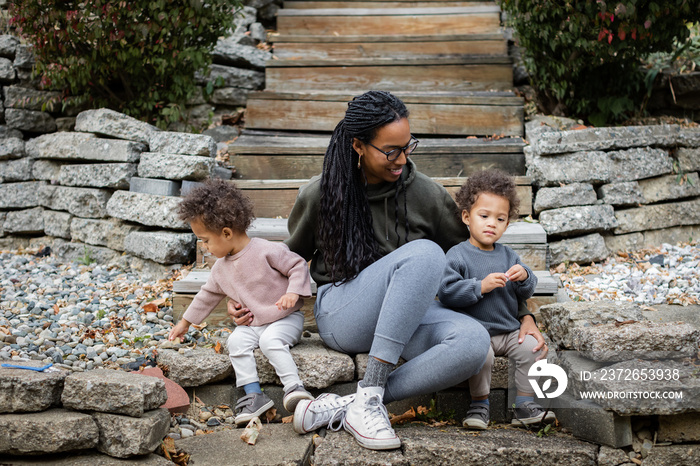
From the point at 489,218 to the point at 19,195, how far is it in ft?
11.4

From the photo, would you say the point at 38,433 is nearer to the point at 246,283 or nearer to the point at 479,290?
the point at 246,283

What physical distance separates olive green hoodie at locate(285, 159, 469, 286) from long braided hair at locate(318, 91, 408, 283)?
0.06m

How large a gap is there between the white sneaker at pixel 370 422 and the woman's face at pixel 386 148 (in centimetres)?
84

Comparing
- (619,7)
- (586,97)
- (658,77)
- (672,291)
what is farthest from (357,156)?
(658,77)

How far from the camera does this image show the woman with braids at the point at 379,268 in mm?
2133

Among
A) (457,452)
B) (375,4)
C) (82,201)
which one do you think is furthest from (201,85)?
(457,452)

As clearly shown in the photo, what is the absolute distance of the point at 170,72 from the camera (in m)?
4.17

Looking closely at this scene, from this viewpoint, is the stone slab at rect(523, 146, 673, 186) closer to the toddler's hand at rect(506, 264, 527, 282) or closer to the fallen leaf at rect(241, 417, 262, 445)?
the toddler's hand at rect(506, 264, 527, 282)

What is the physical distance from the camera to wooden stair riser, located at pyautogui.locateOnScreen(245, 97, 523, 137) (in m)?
4.18

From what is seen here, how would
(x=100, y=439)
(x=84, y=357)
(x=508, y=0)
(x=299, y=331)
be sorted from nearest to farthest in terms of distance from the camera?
(x=100, y=439) → (x=299, y=331) → (x=84, y=357) → (x=508, y=0)

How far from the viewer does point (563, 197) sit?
362cm

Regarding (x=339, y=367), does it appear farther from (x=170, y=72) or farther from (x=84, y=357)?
(x=170, y=72)

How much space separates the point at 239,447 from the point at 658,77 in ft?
12.7

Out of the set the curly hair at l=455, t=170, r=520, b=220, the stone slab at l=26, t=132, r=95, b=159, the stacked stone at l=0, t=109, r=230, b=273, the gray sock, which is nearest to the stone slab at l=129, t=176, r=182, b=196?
the stacked stone at l=0, t=109, r=230, b=273
